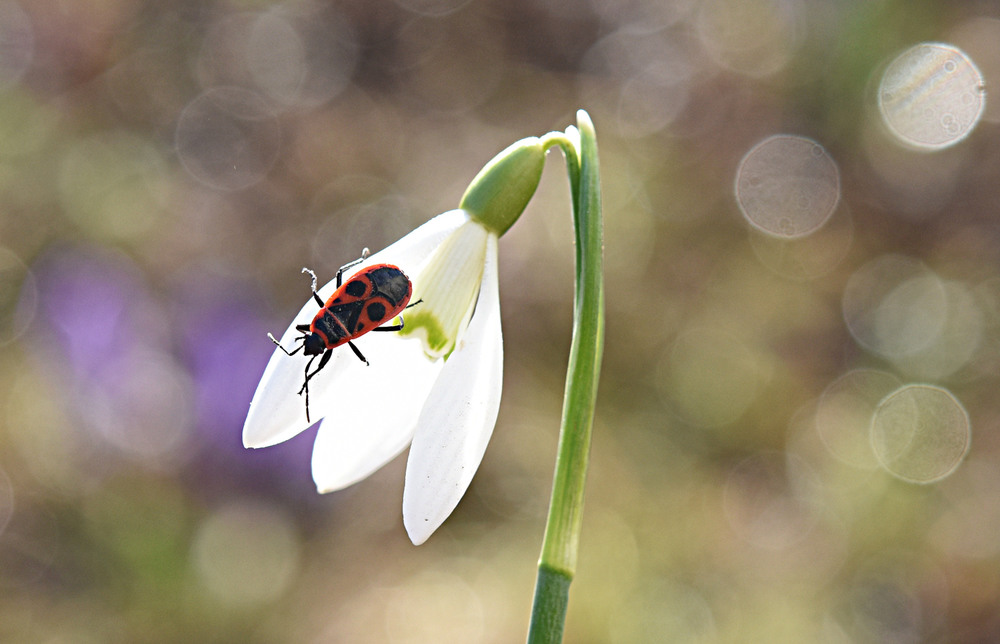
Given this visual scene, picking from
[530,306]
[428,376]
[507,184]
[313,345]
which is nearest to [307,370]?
[313,345]

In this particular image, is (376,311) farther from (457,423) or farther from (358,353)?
(457,423)

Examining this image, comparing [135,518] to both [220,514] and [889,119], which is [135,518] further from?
[889,119]

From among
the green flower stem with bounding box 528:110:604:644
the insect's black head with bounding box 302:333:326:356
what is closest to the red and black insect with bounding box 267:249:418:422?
the insect's black head with bounding box 302:333:326:356

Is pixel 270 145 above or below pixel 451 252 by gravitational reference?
above

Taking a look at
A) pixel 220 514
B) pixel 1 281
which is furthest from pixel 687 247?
Answer: pixel 1 281

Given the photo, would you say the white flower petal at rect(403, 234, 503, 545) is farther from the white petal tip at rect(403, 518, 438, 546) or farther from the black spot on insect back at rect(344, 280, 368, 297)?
the black spot on insect back at rect(344, 280, 368, 297)

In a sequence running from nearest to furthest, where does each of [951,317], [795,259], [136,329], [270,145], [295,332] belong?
[295,332] → [136,329] → [951,317] → [795,259] → [270,145]

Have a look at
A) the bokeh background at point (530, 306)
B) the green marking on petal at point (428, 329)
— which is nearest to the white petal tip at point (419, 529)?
the green marking on petal at point (428, 329)
